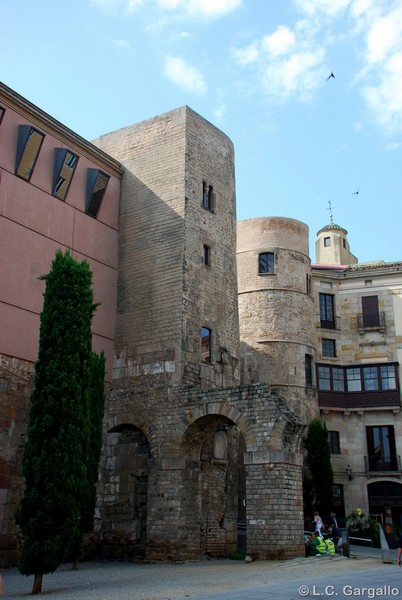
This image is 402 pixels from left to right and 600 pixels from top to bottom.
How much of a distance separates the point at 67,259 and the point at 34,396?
9.94 ft

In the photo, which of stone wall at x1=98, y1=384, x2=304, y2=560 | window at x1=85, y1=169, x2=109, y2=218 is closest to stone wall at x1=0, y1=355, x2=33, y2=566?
stone wall at x1=98, y1=384, x2=304, y2=560

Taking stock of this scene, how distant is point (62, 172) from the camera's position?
20.7m

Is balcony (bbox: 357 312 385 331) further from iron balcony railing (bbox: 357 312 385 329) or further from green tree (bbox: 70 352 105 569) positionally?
green tree (bbox: 70 352 105 569)

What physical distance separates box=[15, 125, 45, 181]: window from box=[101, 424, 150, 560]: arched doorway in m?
8.24

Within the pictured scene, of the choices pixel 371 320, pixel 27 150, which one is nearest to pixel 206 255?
pixel 27 150

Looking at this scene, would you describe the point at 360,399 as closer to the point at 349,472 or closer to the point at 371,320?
the point at 349,472

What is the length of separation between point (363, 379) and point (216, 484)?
13.4 metres

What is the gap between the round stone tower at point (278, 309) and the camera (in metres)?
28.9

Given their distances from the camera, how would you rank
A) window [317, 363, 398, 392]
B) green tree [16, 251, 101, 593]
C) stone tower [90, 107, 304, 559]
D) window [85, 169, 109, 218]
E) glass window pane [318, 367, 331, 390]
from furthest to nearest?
glass window pane [318, 367, 331, 390]
window [317, 363, 398, 392]
window [85, 169, 109, 218]
stone tower [90, 107, 304, 559]
green tree [16, 251, 101, 593]

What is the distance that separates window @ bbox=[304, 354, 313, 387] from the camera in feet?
97.3

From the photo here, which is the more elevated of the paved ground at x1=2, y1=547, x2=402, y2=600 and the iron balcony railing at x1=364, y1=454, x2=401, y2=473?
the iron balcony railing at x1=364, y1=454, x2=401, y2=473

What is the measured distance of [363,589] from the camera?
987 centimetres

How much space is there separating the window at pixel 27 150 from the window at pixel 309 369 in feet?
50.7

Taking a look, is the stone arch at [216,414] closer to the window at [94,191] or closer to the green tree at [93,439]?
the green tree at [93,439]
